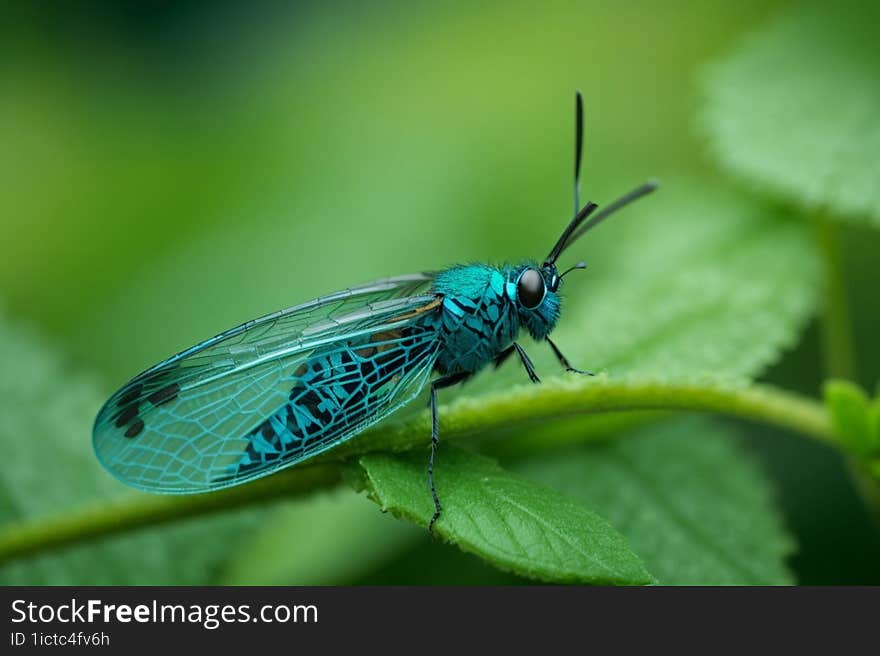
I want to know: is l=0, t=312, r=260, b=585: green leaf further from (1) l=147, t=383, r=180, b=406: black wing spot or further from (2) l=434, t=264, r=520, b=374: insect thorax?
(2) l=434, t=264, r=520, b=374: insect thorax

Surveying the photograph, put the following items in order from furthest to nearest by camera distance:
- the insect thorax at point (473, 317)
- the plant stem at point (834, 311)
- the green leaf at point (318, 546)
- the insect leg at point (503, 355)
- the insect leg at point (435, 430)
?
the green leaf at point (318, 546) → the plant stem at point (834, 311) → the insect leg at point (503, 355) → the insect thorax at point (473, 317) → the insect leg at point (435, 430)

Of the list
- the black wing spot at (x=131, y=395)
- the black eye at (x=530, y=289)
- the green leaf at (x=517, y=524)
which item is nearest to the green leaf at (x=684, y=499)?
the black eye at (x=530, y=289)

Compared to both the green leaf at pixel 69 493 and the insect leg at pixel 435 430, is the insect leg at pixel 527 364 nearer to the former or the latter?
the insect leg at pixel 435 430

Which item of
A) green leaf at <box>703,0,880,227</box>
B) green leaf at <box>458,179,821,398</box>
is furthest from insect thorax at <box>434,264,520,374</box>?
green leaf at <box>703,0,880,227</box>

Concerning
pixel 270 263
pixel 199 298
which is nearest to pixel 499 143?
pixel 270 263

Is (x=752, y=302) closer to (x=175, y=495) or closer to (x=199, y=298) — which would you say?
(x=175, y=495)

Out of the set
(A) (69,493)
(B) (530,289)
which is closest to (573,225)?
(B) (530,289)
